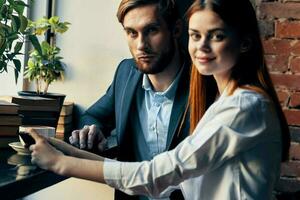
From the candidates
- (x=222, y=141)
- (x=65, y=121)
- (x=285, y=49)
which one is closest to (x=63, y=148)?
(x=222, y=141)

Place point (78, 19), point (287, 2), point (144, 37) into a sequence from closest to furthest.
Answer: point (144, 37) < point (287, 2) < point (78, 19)

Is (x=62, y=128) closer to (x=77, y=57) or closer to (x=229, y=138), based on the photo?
(x=77, y=57)

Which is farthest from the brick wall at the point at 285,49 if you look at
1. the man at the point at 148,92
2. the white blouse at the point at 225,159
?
the white blouse at the point at 225,159

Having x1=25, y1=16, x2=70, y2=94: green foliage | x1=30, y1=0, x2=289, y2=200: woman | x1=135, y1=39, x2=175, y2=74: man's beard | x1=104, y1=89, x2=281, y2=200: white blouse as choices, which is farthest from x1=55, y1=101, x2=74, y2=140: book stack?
x1=104, y1=89, x2=281, y2=200: white blouse

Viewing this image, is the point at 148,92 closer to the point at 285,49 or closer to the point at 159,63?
the point at 159,63

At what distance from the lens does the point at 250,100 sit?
3.17ft

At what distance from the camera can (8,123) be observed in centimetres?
131

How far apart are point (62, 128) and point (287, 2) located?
101 centimetres

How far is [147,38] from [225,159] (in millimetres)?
585

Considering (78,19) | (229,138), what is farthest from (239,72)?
(78,19)

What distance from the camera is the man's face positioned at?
4.64 feet

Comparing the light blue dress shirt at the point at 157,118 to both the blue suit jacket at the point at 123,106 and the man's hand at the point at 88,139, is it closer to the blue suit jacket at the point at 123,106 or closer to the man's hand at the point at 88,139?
the blue suit jacket at the point at 123,106

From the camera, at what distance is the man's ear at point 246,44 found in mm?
1061

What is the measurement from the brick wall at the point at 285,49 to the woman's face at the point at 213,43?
78cm
